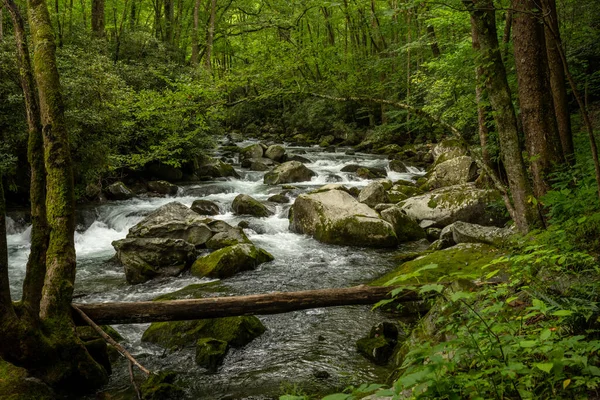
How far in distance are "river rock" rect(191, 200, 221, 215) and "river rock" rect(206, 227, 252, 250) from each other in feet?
Result: 10.5

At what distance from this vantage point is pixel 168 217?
11211 mm

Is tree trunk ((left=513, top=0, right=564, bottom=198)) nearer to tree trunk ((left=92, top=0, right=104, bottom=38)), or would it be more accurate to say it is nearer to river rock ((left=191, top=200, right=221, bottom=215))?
river rock ((left=191, top=200, right=221, bottom=215))

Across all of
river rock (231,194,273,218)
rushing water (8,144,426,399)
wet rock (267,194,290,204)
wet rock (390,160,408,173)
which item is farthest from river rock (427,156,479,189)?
river rock (231,194,273,218)

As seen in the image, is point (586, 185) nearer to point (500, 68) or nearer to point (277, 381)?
point (500, 68)

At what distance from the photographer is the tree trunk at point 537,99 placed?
517 cm

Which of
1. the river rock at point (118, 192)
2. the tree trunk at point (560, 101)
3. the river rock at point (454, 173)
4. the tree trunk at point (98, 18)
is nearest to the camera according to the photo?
the tree trunk at point (560, 101)

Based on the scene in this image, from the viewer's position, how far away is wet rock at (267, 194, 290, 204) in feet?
46.1

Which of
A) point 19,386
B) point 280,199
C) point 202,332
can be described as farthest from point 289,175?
point 19,386

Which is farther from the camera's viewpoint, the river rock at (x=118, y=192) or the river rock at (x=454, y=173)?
the river rock at (x=118, y=192)

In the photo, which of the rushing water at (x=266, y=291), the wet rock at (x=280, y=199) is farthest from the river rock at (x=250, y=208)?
the wet rock at (x=280, y=199)

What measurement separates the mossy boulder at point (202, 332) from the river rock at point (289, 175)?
11.5m

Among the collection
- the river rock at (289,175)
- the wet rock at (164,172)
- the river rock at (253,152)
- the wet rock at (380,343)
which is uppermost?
the river rock at (253,152)

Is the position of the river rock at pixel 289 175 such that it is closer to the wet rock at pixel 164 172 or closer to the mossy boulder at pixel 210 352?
the wet rock at pixel 164 172

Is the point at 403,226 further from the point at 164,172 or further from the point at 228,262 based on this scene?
the point at 164,172
